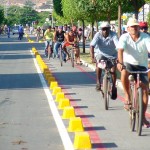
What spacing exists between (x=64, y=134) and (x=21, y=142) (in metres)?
0.87

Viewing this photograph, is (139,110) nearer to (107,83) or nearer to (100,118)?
(100,118)

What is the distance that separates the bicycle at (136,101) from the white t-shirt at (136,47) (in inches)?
9.3

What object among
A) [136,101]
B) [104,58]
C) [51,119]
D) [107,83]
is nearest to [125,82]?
[136,101]

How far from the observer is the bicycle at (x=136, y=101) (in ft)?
32.0

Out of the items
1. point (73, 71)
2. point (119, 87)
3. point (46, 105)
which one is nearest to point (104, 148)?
point (46, 105)

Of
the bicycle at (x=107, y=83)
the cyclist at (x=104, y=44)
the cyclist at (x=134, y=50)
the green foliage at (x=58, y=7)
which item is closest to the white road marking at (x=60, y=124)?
the bicycle at (x=107, y=83)

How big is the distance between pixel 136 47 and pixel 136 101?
0.87 m

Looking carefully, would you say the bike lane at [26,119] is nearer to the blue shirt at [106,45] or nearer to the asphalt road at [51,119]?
the asphalt road at [51,119]

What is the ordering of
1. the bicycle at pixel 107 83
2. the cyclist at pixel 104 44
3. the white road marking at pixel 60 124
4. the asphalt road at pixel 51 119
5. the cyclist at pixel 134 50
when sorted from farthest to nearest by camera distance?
the cyclist at pixel 104 44
the bicycle at pixel 107 83
the cyclist at pixel 134 50
the asphalt road at pixel 51 119
the white road marking at pixel 60 124

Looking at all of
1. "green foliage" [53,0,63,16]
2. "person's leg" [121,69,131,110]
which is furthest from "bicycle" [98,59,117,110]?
"green foliage" [53,0,63,16]

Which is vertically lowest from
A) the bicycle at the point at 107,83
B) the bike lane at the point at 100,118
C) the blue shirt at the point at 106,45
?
the bike lane at the point at 100,118

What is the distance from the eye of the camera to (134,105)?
10133 millimetres

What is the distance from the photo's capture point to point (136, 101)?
10.0 metres

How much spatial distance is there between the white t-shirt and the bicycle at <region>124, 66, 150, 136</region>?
0.24 m
